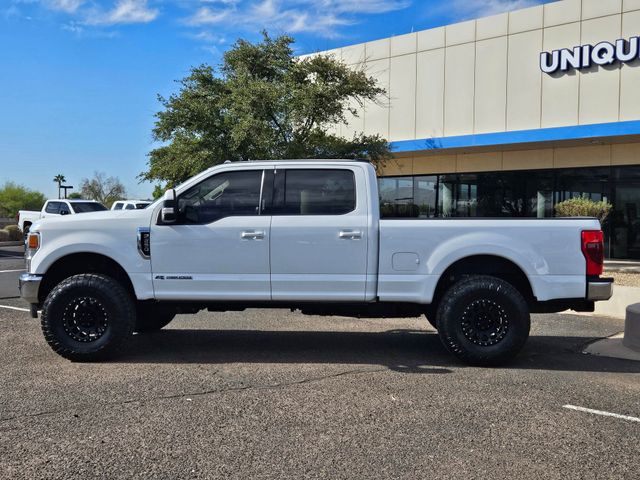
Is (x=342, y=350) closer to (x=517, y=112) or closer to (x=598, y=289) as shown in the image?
(x=598, y=289)

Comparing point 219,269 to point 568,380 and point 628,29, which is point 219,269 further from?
point 628,29

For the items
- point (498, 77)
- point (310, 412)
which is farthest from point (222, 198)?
point (498, 77)

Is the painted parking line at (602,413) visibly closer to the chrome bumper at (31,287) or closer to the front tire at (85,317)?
the front tire at (85,317)

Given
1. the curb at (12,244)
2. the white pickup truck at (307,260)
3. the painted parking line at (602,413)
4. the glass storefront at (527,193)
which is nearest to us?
the painted parking line at (602,413)

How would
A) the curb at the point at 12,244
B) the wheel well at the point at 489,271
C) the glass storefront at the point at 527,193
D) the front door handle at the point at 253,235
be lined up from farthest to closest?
1. the curb at the point at 12,244
2. the glass storefront at the point at 527,193
3. the wheel well at the point at 489,271
4. the front door handle at the point at 253,235

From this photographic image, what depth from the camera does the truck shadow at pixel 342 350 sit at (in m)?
6.47

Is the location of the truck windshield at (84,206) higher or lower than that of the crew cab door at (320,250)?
higher

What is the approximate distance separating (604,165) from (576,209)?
16.2 ft

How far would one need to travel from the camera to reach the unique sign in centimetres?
1700

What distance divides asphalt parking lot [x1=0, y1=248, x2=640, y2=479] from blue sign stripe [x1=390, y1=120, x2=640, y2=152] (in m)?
11.4

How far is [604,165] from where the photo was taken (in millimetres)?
18453

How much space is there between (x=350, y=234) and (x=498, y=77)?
15.5 metres

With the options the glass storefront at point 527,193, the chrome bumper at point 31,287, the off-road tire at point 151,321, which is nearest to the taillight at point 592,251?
the off-road tire at point 151,321

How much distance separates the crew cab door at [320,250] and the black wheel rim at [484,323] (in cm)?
117
